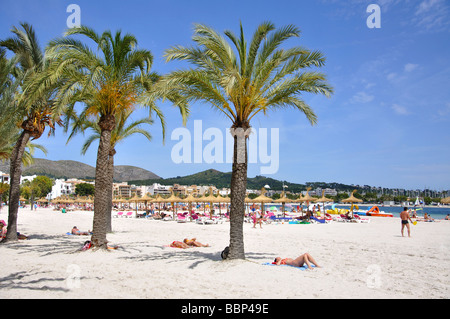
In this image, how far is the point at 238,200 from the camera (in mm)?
8078

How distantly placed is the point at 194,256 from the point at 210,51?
5.90 metres

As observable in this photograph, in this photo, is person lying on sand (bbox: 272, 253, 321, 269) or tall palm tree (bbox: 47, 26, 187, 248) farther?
tall palm tree (bbox: 47, 26, 187, 248)

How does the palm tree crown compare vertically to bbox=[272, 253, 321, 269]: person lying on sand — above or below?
above

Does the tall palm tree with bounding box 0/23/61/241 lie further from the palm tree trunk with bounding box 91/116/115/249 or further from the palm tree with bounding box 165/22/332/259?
the palm tree with bounding box 165/22/332/259

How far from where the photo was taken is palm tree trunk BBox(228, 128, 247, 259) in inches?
316

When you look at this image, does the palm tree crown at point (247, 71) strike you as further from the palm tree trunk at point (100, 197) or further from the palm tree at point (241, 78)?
the palm tree trunk at point (100, 197)

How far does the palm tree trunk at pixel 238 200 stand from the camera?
802cm

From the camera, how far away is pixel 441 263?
859cm

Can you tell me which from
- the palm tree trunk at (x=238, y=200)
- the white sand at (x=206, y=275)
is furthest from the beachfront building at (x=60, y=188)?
the palm tree trunk at (x=238, y=200)

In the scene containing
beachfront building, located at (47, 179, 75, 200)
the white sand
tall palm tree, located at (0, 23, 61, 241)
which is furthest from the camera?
beachfront building, located at (47, 179, 75, 200)

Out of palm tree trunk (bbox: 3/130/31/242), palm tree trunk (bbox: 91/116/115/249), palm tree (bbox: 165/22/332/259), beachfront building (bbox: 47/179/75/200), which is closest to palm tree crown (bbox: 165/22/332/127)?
palm tree (bbox: 165/22/332/259)

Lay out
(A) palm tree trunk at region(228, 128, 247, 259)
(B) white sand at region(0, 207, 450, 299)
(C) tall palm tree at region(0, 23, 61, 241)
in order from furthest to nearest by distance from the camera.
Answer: (C) tall palm tree at region(0, 23, 61, 241)
(A) palm tree trunk at region(228, 128, 247, 259)
(B) white sand at region(0, 207, 450, 299)
